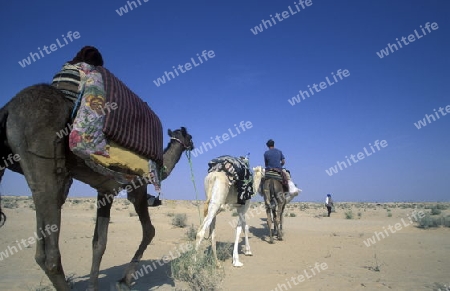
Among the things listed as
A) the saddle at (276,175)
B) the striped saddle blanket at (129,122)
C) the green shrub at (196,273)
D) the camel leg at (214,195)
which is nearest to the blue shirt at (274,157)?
the saddle at (276,175)

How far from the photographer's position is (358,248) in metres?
9.66

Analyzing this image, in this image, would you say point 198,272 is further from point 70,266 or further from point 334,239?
point 334,239

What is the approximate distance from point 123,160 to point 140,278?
11.9 ft

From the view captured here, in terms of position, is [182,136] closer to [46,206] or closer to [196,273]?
[196,273]

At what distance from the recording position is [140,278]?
5941 millimetres

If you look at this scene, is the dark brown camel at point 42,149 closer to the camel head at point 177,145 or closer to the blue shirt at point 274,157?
the camel head at point 177,145

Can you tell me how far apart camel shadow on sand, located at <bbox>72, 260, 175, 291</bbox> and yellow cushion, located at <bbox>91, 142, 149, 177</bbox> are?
2.37 meters

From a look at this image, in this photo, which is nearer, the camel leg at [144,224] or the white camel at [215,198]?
the camel leg at [144,224]

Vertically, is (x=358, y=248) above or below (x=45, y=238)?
below

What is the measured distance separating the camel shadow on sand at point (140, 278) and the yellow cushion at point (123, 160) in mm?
2366

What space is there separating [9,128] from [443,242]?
43.9ft

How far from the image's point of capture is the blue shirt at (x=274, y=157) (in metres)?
11.7

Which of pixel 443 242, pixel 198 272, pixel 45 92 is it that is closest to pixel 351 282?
pixel 198 272

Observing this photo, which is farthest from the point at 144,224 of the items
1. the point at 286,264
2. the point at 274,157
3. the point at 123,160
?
the point at 274,157
